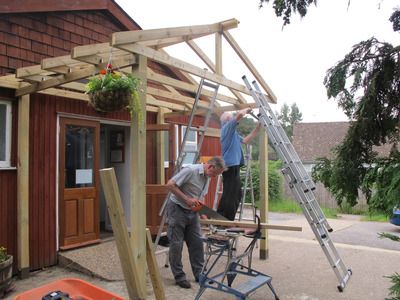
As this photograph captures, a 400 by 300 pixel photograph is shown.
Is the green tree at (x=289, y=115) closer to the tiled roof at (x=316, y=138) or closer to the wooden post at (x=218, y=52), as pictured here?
the tiled roof at (x=316, y=138)

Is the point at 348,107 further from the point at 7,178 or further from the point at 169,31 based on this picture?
the point at 7,178

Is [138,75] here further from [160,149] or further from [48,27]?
[160,149]

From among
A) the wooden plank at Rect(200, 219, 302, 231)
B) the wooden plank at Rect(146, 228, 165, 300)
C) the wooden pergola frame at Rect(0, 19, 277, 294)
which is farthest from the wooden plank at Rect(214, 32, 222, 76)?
the wooden plank at Rect(146, 228, 165, 300)

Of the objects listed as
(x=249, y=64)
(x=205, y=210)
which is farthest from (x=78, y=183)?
(x=249, y=64)

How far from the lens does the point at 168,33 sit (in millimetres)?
4168

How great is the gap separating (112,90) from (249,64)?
314 centimetres

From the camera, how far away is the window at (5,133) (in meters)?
5.20

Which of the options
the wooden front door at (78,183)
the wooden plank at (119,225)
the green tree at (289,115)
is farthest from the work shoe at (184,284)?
the green tree at (289,115)

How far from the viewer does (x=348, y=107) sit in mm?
2904

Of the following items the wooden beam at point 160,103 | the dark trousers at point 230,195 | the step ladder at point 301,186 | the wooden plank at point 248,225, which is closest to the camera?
the wooden plank at point 248,225

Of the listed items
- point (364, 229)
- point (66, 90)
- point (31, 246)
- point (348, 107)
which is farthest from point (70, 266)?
point (364, 229)

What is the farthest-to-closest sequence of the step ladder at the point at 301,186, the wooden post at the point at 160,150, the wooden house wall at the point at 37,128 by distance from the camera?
the wooden post at the point at 160,150 < the wooden house wall at the point at 37,128 < the step ladder at the point at 301,186

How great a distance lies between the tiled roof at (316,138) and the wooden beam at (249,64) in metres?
23.5

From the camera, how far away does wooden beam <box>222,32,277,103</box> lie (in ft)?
18.0
